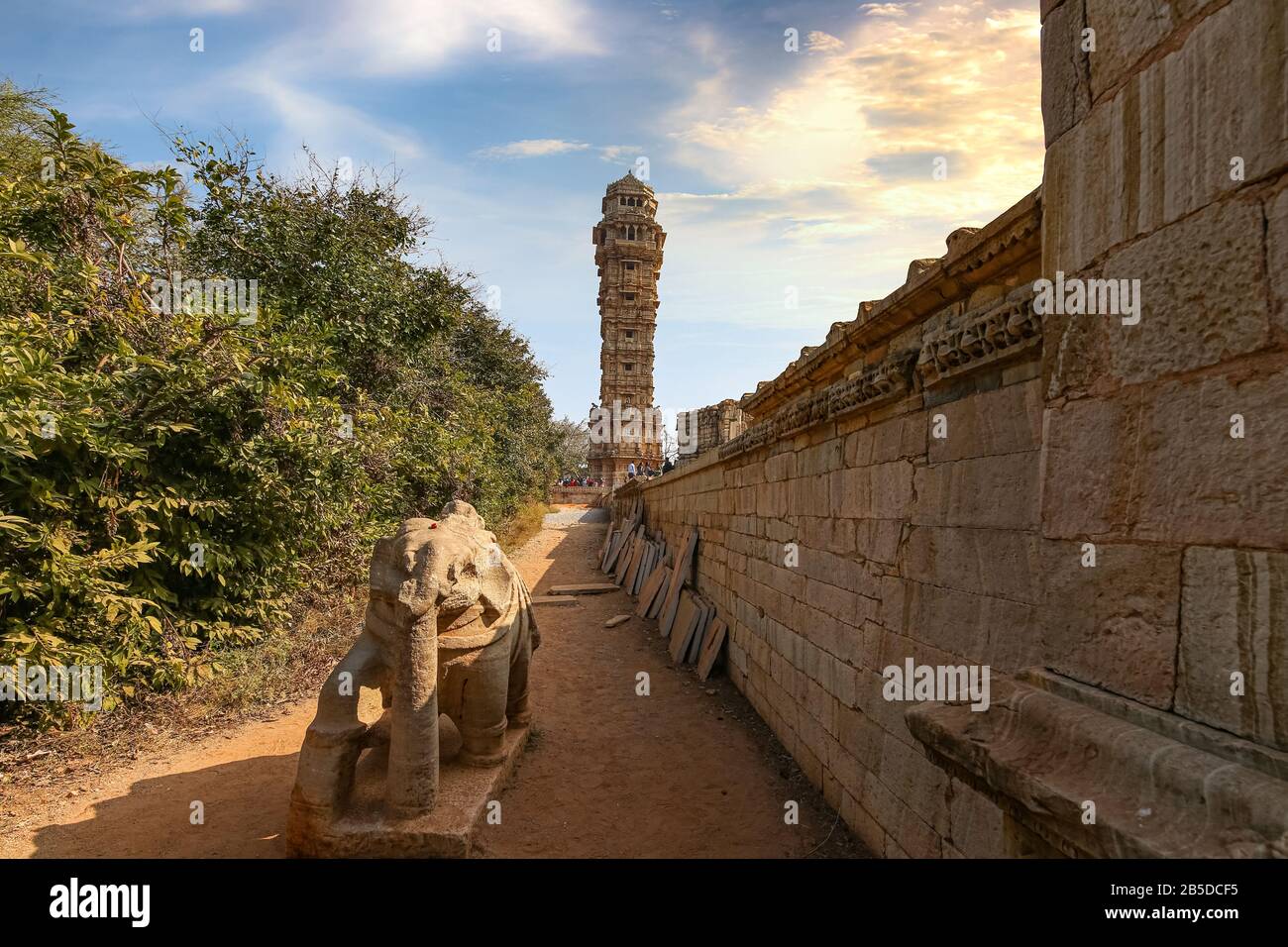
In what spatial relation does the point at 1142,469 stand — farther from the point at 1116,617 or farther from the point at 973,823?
the point at 973,823

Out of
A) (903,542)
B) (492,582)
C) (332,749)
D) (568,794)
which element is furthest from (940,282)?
(568,794)

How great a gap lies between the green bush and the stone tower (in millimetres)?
21825

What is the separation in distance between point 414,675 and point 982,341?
311 cm

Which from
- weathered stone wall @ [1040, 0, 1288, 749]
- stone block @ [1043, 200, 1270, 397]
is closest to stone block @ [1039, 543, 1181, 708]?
weathered stone wall @ [1040, 0, 1288, 749]

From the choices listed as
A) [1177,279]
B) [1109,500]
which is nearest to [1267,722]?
[1109,500]

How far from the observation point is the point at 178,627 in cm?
552

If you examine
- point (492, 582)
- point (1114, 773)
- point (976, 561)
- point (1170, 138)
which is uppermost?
point (1170, 138)

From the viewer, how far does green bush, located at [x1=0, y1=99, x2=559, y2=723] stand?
4.53 meters

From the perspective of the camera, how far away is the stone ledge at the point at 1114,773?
1.04 metres

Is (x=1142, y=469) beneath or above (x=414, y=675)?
above

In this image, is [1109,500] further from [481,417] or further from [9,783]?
[481,417]

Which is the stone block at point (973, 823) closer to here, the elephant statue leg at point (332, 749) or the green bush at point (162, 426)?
the elephant statue leg at point (332, 749)

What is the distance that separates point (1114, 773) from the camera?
125cm
